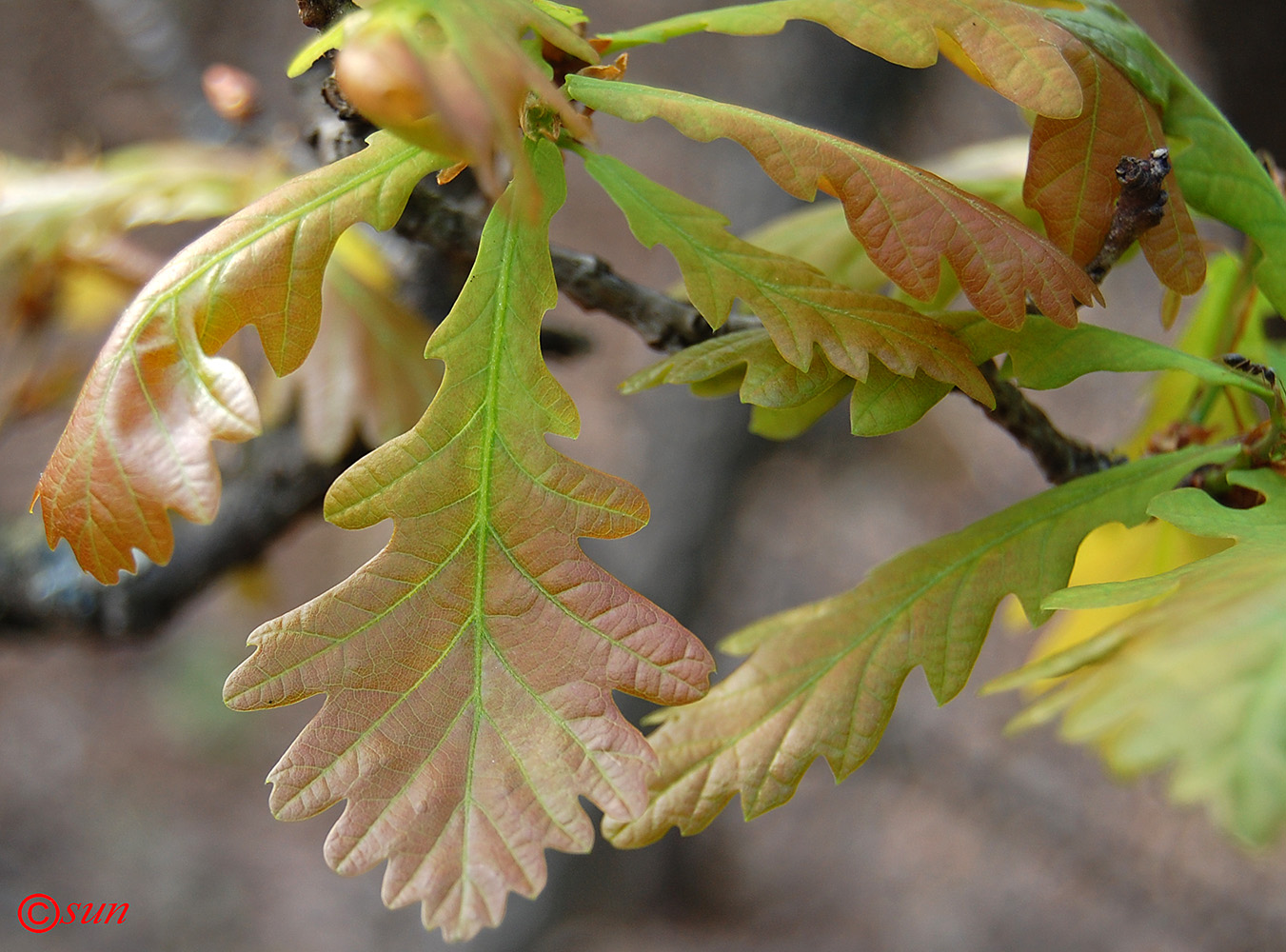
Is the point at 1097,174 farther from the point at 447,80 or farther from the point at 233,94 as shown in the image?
the point at 233,94

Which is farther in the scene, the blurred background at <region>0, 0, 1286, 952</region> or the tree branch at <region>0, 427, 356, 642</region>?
the blurred background at <region>0, 0, 1286, 952</region>

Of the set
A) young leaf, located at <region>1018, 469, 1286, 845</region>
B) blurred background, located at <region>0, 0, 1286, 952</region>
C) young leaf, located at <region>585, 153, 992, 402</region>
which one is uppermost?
young leaf, located at <region>585, 153, 992, 402</region>

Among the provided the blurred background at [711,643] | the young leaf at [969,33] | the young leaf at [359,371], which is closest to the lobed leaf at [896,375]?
the young leaf at [969,33]

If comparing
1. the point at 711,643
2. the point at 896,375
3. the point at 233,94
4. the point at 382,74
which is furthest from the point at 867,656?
the point at 711,643

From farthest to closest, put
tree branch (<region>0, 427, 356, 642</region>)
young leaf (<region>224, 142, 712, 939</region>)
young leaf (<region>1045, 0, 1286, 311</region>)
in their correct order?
1. tree branch (<region>0, 427, 356, 642</region>)
2. young leaf (<region>1045, 0, 1286, 311</region>)
3. young leaf (<region>224, 142, 712, 939</region>)

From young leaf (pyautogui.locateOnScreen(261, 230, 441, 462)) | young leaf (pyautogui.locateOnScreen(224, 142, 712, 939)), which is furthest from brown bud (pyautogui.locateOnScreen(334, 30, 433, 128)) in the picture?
young leaf (pyautogui.locateOnScreen(261, 230, 441, 462))

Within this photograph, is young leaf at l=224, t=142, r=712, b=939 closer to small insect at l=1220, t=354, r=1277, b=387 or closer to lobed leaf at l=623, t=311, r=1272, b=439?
lobed leaf at l=623, t=311, r=1272, b=439
